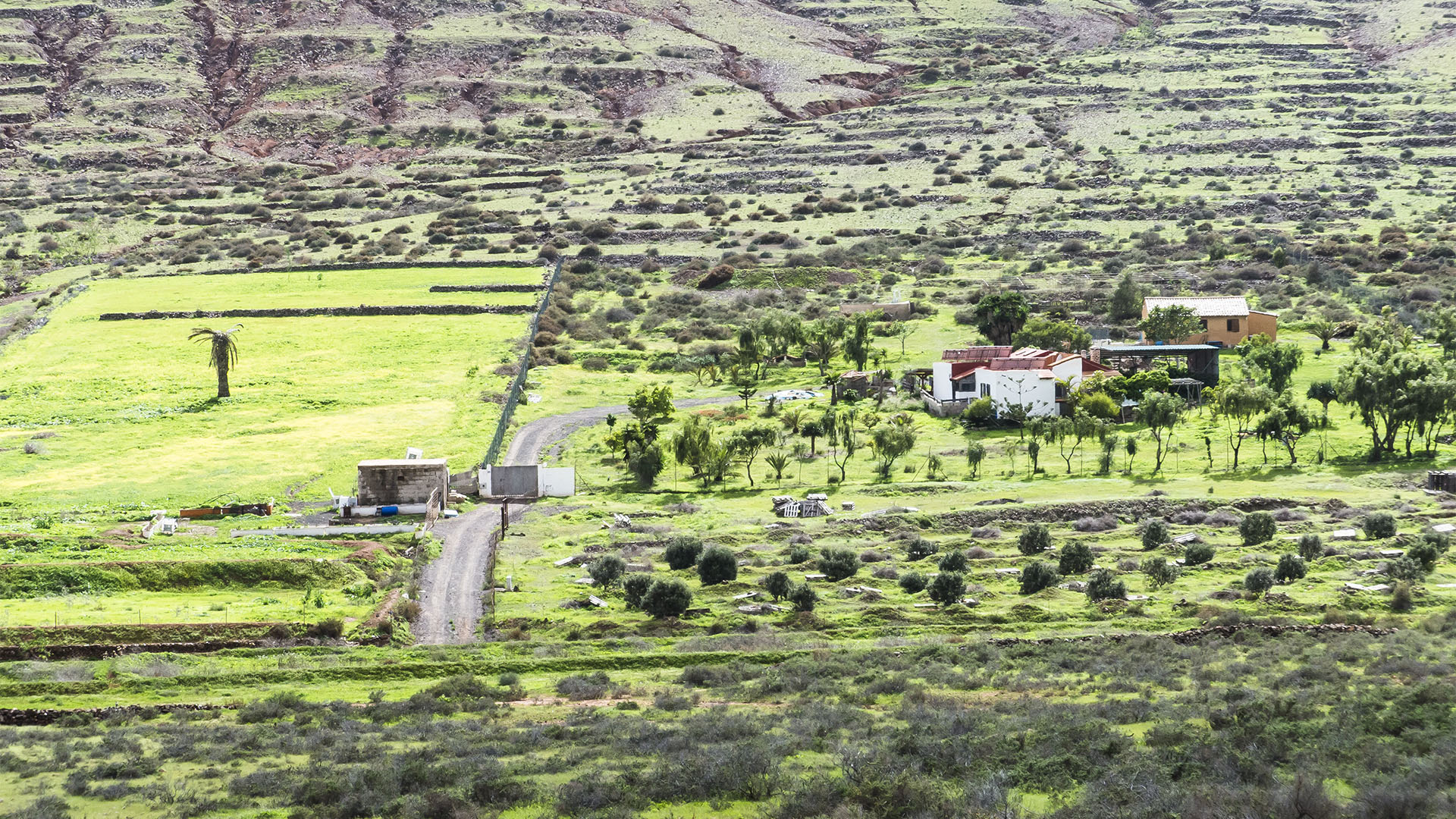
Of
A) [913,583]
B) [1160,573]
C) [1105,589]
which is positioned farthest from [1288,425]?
[913,583]

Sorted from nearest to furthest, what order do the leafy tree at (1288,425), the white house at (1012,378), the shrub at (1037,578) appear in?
the shrub at (1037,578)
the leafy tree at (1288,425)
the white house at (1012,378)

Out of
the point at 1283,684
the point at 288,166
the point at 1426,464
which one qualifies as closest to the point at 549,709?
the point at 1283,684

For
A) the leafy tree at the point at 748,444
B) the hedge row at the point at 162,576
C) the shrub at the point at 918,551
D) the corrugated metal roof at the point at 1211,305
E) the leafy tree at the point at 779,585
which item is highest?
the corrugated metal roof at the point at 1211,305

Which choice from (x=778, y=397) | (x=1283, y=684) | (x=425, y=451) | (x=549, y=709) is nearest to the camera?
(x=1283, y=684)

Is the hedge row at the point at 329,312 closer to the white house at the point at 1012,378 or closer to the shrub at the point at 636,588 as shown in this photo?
the white house at the point at 1012,378

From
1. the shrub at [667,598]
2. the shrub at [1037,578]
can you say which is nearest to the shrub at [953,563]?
the shrub at [1037,578]

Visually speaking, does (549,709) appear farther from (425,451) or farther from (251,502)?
(425,451)
